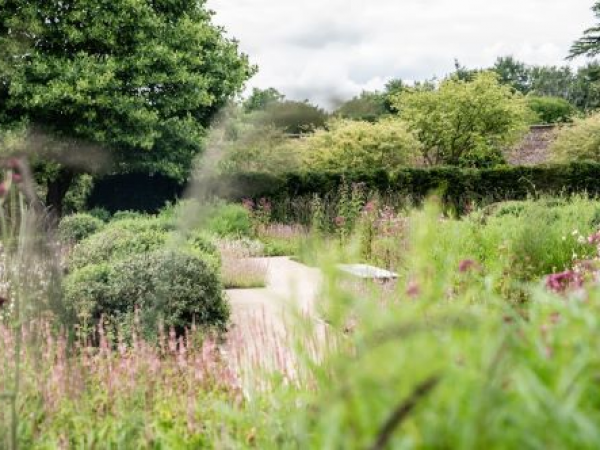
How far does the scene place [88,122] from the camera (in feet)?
54.3

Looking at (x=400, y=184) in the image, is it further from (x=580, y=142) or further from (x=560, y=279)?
(x=560, y=279)

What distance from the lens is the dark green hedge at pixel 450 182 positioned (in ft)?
60.2

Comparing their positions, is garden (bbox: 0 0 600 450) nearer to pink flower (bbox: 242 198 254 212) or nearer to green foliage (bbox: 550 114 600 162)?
green foliage (bbox: 550 114 600 162)

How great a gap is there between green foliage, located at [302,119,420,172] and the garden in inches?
2.9

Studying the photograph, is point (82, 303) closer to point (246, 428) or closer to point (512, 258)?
point (246, 428)

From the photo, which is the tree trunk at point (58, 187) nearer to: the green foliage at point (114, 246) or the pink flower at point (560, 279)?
the green foliage at point (114, 246)

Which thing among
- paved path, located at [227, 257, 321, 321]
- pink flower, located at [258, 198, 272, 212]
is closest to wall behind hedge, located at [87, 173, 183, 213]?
pink flower, located at [258, 198, 272, 212]

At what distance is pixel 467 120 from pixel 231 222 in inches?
590

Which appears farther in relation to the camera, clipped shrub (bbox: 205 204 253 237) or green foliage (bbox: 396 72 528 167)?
green foliage (bbox: 396 72 528 167)

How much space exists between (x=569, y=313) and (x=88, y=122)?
53.4ft

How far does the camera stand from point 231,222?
15.1 metres

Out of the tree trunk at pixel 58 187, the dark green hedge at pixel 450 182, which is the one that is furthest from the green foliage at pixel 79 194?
the dark green hedge at pixel 450 182

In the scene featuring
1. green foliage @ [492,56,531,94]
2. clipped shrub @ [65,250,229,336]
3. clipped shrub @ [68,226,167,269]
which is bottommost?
clipped shrub @ [65,250,229,336]

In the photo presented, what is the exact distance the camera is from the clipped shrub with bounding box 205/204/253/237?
1451 cm
